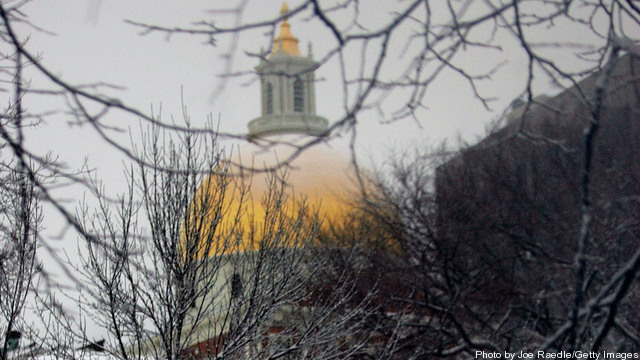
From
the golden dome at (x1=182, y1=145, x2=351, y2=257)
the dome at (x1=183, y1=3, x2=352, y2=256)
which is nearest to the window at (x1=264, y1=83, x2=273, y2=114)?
the dome at (x1=183, y1=3, x2=352, y2=256)

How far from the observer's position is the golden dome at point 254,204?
36.2 ft

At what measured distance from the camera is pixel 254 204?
27828 millimetres

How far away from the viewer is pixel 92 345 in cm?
1056

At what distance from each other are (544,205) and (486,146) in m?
23.3

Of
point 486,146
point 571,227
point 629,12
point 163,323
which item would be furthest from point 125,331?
point 571,227

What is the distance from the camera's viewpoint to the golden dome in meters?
11.0

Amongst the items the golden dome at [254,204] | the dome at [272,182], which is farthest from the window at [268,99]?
the golden dome at [254,204]

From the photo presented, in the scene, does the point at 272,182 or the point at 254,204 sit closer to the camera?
the point at 272,182

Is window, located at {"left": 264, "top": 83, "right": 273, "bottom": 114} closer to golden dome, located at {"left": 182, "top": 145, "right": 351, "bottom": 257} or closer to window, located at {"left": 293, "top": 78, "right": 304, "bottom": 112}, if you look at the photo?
window, located at {"left": 293, "top": 78, "right": 304, "bottom": 112}

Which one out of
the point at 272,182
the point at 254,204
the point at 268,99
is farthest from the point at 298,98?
the point at 272,182

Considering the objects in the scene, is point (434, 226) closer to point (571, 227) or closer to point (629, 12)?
point (571, 227)

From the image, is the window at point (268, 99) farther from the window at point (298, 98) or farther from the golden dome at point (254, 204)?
the golden dome at point (254, 204)

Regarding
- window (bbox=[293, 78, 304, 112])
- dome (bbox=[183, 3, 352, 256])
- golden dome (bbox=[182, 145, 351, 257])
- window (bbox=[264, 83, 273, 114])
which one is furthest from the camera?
window (bbox=[264, 83, 273, 114])

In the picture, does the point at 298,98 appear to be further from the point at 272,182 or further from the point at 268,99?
the point at 272,182
